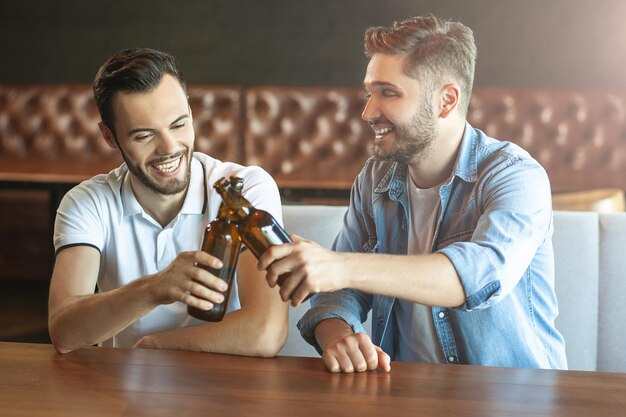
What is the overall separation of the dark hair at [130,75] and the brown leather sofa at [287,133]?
8.89ft

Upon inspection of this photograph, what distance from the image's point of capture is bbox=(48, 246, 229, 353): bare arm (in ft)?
3.92

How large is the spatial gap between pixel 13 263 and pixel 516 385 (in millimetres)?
3870

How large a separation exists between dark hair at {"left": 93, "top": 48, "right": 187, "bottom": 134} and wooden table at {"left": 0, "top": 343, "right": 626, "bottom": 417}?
22.3 inches

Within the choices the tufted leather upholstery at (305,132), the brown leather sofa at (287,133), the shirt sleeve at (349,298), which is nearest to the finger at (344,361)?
the shirt sleeve at (349,298)

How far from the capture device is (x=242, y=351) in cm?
141

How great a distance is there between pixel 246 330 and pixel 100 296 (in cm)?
26

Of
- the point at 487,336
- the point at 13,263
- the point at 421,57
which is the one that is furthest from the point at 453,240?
the point at 13,263

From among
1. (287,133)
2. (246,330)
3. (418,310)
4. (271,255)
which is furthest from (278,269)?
(287,133)

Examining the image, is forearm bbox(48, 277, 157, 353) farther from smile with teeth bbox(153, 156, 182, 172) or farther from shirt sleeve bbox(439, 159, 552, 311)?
shirt sleeve bbox(439, 159, 552, 311)

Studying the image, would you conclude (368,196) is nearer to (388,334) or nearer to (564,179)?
(388,334)

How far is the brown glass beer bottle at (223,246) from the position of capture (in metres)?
1.16

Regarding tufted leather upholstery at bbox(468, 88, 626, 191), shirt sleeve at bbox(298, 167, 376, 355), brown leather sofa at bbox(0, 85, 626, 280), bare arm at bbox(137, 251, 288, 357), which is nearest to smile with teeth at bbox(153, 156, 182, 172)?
bare arm at bbox(137, 251, 288, 357)

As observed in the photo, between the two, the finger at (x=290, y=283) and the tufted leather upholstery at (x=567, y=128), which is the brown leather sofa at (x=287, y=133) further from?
the finger at (x=290, y=283)

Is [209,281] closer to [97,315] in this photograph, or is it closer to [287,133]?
[97,315]
